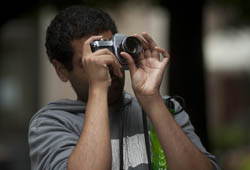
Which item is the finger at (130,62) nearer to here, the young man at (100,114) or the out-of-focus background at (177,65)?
the young man at (100,114)

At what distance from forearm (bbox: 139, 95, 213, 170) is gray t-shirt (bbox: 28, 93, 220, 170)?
144mm

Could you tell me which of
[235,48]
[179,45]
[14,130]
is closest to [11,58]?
[14,130]

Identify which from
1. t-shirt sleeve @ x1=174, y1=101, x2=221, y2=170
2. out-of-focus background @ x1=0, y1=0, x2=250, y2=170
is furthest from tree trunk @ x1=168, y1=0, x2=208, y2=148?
t-shirt sleeve @ x1=174, y1=101, x2=221, y2=170

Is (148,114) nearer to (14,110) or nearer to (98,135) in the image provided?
(98,135)

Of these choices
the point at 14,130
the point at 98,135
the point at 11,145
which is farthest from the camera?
the point at 14,130

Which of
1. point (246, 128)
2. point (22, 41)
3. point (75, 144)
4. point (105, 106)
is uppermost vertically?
point (22, 41)

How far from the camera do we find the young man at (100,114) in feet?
6.69

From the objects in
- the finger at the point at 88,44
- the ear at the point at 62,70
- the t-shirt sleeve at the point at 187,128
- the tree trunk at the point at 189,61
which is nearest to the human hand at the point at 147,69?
the finger at the point at 88,44

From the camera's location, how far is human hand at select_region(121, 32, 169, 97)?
215cm

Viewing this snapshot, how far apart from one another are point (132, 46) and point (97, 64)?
7.5 inches

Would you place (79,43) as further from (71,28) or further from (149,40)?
(149,40)

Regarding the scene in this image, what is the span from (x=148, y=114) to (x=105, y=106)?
19 centimetres

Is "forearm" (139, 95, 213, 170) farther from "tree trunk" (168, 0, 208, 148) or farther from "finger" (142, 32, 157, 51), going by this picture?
"tree trunk" (168, 0, 208, 148)

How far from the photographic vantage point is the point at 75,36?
2.28 metres
